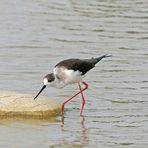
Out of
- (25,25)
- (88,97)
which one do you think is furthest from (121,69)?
(25,25)

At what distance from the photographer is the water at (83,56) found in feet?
29.6

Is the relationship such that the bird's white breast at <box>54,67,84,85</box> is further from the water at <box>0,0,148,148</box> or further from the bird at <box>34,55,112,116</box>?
the water at <box>0,0,148,148</box>

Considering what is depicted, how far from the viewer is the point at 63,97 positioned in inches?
433

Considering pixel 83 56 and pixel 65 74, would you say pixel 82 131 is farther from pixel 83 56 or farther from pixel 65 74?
pixel 83 56

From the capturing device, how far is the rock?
9734mm

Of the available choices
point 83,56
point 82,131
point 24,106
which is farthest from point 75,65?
point 83,56

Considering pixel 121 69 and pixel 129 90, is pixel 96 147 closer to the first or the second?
pixel 129 90

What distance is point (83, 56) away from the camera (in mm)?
13312

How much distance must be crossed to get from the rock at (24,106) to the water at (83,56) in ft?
0.57

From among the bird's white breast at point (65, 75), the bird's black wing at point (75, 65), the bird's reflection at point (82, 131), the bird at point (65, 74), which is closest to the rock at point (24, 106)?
the bird at point (65, 74)

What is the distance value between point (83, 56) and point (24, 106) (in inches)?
146

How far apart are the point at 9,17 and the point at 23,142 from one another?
8211 mm

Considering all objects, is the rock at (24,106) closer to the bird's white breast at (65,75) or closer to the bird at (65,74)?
the bird at (65,74)

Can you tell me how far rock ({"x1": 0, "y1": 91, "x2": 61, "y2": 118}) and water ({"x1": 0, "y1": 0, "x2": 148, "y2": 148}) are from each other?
0.57ft
